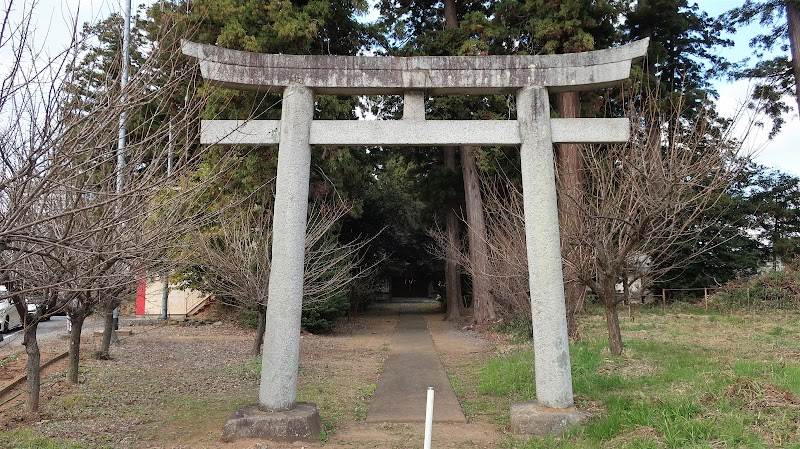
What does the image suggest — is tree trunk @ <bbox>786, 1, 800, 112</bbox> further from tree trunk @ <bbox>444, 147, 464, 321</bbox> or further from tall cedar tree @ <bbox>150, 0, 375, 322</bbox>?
tall cedar tree @ <bbox>150, 0, 375, 322</bbox>

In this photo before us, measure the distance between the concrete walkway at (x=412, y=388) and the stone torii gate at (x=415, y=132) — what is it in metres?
1.36

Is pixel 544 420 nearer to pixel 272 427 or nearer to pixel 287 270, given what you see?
pixel 272 427

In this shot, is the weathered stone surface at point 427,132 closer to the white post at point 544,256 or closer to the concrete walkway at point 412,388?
the white post at point 544,256

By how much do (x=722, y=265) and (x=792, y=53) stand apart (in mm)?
8707

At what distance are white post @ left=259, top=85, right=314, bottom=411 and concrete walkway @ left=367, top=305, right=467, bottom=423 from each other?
1.55m

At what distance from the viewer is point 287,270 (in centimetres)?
609

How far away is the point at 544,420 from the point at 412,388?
3578mm

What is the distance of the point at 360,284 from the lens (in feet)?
75.6

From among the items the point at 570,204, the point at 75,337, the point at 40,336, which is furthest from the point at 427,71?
the point at 40,336

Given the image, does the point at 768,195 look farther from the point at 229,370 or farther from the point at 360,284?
the point at 229,370

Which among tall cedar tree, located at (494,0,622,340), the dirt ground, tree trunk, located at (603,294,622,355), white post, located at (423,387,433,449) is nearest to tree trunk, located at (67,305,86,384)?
the dirt ground

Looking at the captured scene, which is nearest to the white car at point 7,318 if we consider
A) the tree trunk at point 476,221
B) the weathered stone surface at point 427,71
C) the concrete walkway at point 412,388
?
the concrete walkway at point 412,388

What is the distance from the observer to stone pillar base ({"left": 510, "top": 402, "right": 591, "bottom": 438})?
5.80 metres

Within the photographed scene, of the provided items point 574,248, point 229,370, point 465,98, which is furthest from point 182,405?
point 465,98
